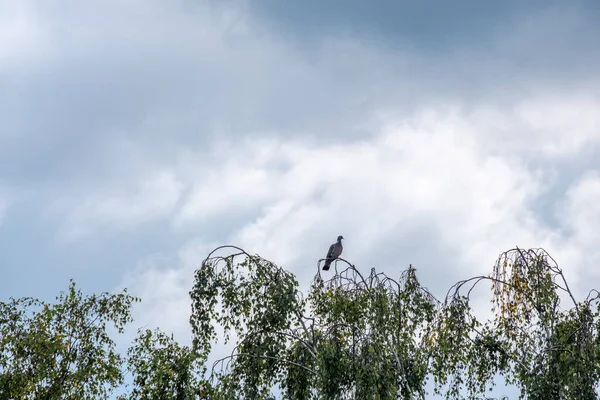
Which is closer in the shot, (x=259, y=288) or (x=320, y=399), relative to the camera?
(x=320, y=399)

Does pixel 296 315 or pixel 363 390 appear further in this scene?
pixel 296 315

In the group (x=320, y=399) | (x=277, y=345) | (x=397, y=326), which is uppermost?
(x=397, y=326)

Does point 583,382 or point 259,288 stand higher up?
point 259,288

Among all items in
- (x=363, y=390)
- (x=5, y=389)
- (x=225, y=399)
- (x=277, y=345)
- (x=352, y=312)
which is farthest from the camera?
(x=5, y=389)

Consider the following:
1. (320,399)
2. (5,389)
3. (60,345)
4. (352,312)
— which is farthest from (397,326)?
(5,389)

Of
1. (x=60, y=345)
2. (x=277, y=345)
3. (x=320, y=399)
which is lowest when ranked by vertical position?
(x=320, y=399)

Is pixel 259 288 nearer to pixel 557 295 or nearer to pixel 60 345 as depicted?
pixel 557 295

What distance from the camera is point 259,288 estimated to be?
44.4ft

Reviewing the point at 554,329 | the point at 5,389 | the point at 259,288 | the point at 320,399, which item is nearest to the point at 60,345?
the point at 5,389

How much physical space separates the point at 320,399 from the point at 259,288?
2.50 m

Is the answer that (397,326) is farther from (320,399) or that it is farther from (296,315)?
(320,399)

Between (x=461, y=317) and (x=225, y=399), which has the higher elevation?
(x=461, y=317)

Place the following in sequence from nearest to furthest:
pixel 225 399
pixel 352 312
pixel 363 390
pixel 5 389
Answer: pixel 363 390 < pixel 225 399 < pixel 352 312 < pixel 5 389

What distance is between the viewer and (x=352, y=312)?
14336mm
